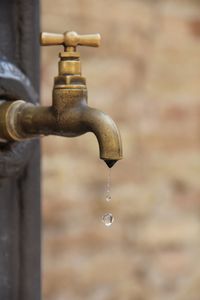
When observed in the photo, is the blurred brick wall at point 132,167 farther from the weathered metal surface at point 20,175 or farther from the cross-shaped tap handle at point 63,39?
the cross-shaped tap handle at point 63,39

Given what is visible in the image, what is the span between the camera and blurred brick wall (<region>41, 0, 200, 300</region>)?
5.64 feet

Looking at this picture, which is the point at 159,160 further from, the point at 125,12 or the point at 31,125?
the point at 31,125

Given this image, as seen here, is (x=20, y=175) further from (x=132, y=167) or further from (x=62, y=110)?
(x=132, y=167)

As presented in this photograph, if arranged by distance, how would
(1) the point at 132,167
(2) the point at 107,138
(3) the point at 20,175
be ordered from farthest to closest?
(1) the point at 132,167
(3) the point at 20,175
(2) the point at 107,138

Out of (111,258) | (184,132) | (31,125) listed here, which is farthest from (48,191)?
(31,125)

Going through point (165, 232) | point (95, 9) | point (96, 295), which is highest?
point (95, 9)

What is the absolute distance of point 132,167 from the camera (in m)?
1.81

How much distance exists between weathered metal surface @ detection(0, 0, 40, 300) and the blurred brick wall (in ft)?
2.64

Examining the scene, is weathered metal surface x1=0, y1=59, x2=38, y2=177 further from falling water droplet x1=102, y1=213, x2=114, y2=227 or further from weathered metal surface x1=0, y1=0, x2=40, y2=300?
falling water droplet x1=102, y1=213, x2=114, y2=227

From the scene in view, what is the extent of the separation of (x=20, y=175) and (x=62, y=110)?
12 centimetres

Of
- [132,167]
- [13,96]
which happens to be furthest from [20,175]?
[132,167]

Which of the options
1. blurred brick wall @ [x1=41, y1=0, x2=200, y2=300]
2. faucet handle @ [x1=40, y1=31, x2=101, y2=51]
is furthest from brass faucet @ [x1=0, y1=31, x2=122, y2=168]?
blurred brick wall @ [x1=41, y1=0, x2=200, y2=300]

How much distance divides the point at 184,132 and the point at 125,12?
31 centimetres

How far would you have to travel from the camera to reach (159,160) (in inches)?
73.2
